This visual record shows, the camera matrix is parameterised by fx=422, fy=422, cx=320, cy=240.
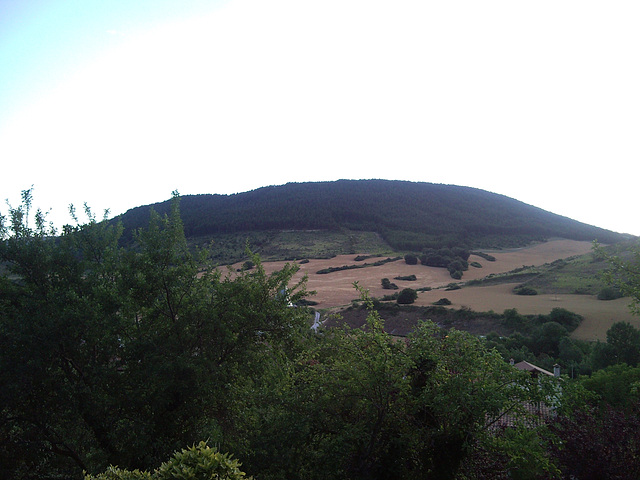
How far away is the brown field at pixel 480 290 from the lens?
102 feet

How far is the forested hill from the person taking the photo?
94.6 metres

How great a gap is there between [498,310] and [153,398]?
34162mm

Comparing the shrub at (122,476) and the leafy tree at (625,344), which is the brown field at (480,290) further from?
the shrub at (122,476)

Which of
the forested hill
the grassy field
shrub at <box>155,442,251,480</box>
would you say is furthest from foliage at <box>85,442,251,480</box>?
the forested hill

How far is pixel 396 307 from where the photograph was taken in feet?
124

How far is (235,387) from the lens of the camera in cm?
730

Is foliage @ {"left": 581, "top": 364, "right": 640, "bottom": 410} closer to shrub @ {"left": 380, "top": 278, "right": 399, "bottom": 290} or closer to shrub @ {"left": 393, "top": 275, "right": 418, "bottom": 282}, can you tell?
shrub @ {"left": 380, "top": 278, "right": 399, "bottom": 290}

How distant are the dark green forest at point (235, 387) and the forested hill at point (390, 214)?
78486 millimetres

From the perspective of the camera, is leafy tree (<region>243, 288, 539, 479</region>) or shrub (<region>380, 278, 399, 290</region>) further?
shrub (<region>380, 278, 399, 290</region>)

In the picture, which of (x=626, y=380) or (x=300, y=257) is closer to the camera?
(x=626, y=380)

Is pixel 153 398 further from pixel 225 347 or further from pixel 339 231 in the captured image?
pixel 339 231

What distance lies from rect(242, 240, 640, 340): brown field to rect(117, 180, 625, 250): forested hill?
1406 cm

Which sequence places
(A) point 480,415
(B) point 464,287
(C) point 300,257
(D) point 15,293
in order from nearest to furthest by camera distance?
1. (A) point 480,415
2. (D) point 15,293
3. (B) point 464,287
4. (C) point 300,257

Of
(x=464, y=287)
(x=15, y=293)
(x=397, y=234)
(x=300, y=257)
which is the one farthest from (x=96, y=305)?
(x=397, y=234)
